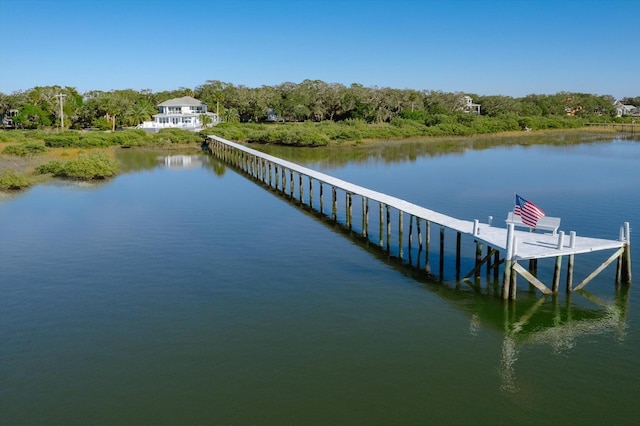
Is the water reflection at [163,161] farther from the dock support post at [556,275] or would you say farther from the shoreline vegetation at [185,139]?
the dock support post at [556,275]

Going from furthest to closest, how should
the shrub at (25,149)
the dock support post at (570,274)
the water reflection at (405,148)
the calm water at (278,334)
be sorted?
1. the water reflection at (405,148)
2. the shrub at (25,149)
3. the dock support post at (570,274)
4. the calm water at (278,334)

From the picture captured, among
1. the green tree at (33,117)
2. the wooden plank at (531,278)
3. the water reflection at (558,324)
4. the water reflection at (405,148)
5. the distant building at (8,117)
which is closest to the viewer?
the water reflection at (558,324)

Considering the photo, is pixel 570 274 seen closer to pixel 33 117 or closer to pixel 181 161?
pixel 181 161

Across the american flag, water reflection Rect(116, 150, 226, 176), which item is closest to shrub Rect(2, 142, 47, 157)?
water reflection Rect(116, 150, 226, 176)

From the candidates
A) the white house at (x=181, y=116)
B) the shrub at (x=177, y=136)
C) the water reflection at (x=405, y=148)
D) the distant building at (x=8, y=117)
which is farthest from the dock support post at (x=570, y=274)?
the distant building at (x=8, y=117)

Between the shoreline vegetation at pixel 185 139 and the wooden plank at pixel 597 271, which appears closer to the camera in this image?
the wooden plank at pixel 597 271
